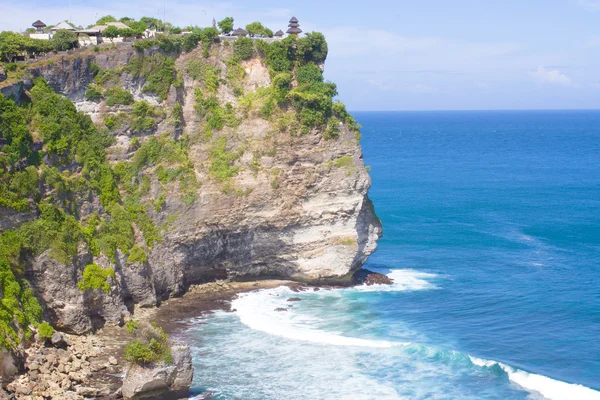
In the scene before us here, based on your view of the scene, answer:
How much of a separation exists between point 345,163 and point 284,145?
487 cm

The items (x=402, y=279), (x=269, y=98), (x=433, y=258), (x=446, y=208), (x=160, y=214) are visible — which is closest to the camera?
(x=160, y=214)

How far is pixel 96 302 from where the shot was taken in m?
46.0

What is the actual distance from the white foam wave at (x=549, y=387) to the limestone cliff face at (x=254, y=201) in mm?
17523

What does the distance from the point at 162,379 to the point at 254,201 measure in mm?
19026

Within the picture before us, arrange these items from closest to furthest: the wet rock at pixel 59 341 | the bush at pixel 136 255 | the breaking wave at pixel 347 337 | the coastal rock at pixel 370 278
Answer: the breaking wave at pixel 347 337, the wet rock at pixel 59 341, the bush at pixel 136 255, the coastal rock at pixel 370 278

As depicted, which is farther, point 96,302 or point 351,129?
point 351,129

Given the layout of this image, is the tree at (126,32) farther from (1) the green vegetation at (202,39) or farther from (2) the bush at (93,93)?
(2) the bush at (93,93)

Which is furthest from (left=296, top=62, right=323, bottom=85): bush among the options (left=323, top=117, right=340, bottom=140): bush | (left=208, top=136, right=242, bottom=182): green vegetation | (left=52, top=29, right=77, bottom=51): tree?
(left=52, top=29, right=77, bottom=51): tree

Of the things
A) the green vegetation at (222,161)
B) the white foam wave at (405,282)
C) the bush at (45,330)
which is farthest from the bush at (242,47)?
the bush at (45,330)

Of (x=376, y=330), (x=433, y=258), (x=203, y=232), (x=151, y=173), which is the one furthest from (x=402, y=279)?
(x=151, y=173)

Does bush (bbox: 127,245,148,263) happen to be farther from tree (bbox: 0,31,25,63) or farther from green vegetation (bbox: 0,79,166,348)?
tree (bbox: 0,31,25,63)

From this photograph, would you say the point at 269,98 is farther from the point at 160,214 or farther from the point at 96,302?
the point at 96,302

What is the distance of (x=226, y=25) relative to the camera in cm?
5894

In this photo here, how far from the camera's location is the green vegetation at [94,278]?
45.1m
